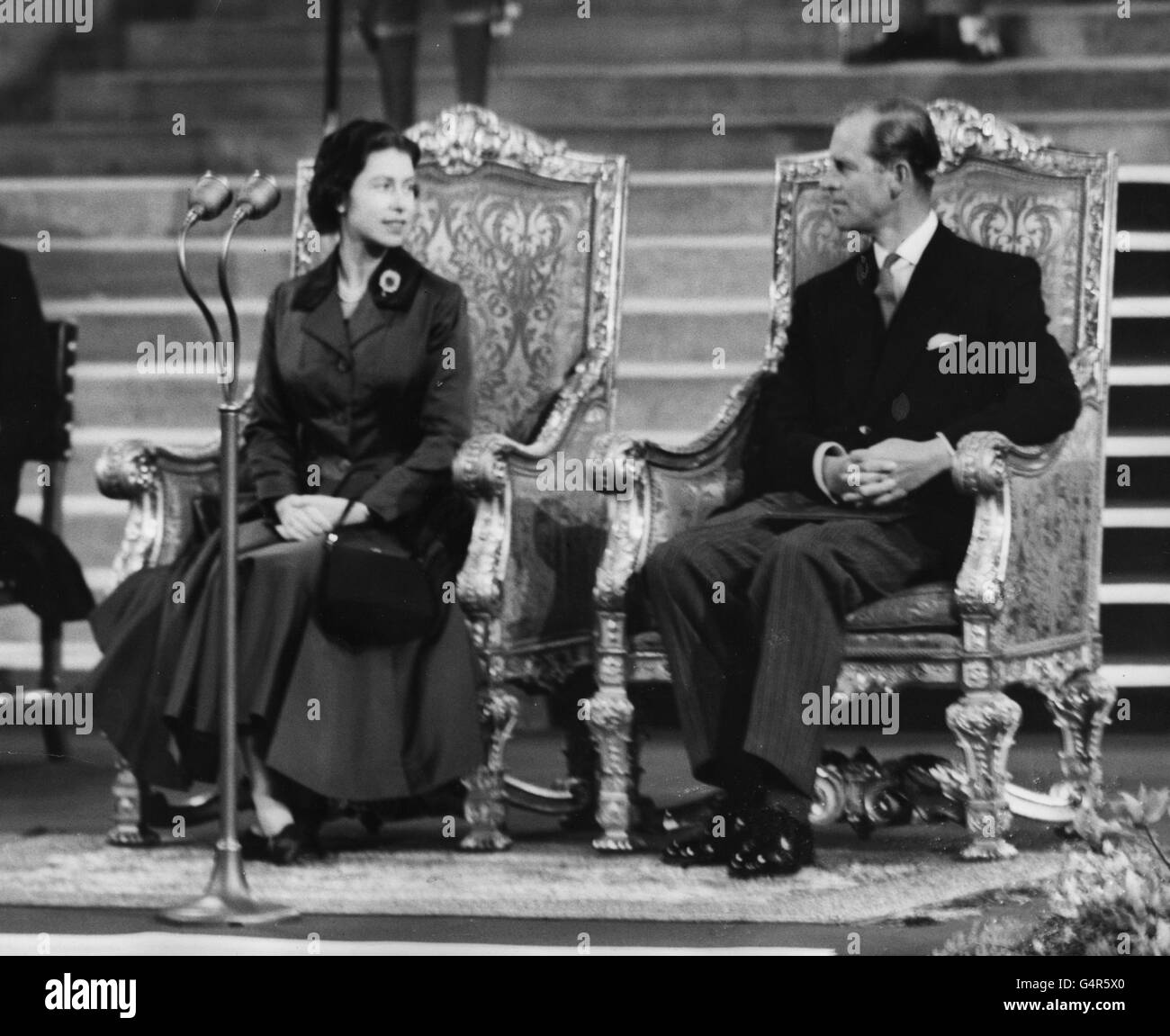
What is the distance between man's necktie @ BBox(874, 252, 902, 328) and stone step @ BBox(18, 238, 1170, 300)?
2278mm

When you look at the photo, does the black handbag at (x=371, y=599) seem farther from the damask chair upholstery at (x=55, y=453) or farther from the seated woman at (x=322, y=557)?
the damask chair upholstery at (x=55, y=453)

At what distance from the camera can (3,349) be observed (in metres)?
6.22

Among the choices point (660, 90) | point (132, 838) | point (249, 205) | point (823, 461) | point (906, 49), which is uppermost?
point (906, 49)

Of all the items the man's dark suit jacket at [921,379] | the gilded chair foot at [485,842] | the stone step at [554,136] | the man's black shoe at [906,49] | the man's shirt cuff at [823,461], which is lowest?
the gilded chair foot at [485,842]

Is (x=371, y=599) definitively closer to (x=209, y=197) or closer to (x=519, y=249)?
(x=209, y=197)

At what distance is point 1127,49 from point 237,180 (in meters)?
3.16

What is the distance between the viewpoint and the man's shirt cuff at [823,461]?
208 inches

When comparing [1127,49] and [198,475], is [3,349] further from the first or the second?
[1127,49]

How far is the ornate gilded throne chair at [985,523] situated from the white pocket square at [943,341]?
10.5 inches

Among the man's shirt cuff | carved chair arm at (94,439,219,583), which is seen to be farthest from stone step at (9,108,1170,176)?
carved chair arm at (94,439,219,583)

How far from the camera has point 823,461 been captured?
5.28 metres

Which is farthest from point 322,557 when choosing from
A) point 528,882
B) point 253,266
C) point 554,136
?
point 554,136

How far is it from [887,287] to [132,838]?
1989 millimetres

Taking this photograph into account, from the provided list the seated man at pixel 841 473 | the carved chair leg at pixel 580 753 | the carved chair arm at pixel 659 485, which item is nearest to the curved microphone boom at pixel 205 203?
the carved chair arm at pixel 659 485
